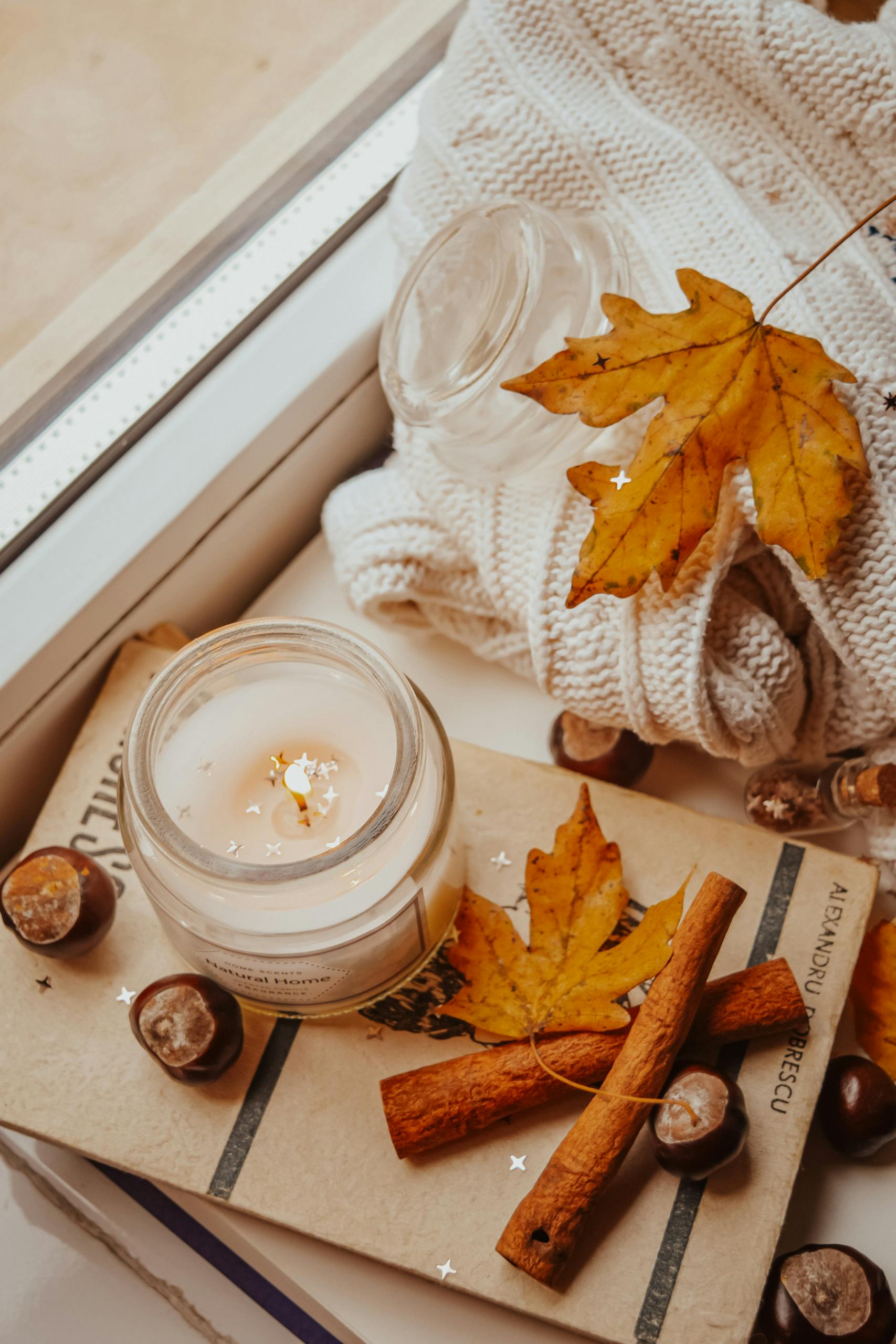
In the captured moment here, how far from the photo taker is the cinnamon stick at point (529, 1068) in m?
0.54

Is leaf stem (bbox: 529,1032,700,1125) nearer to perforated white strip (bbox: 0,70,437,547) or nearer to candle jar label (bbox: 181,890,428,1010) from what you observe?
candle jar label (bbox: 181,890,428,1010)

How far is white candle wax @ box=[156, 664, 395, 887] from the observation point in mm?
549

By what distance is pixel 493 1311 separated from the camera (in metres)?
0.55

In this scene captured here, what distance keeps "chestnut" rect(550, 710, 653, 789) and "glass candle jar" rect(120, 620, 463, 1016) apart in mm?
102

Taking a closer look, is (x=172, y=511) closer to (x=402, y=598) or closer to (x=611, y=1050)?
(x=402, y=598)

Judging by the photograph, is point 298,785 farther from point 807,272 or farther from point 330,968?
point 807,272

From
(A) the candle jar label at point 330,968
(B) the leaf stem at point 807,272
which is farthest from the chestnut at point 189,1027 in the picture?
(B) the leaf stem at point 807,272

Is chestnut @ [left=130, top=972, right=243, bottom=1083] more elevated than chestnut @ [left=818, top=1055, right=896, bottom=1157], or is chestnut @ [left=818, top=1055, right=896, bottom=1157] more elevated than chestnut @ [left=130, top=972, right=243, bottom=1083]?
chestnut @ [left=818, top=1055, right=896, bottom=1157]

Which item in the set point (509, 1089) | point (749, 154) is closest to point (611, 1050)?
point (509, 1089)

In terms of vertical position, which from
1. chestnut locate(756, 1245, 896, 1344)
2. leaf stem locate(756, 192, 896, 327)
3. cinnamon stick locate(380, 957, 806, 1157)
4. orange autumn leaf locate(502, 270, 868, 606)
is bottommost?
chestnut locate(756, 1245, 896, 1344)

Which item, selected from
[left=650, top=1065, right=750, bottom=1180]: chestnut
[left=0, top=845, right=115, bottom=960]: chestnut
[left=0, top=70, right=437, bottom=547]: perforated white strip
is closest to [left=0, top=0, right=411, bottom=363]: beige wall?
[left=0, top=70, right=437, bottom=547]: perforated white strip

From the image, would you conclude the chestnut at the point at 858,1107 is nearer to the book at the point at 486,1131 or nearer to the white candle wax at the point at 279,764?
the book at the point at 486,1131

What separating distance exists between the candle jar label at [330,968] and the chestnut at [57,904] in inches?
2.6

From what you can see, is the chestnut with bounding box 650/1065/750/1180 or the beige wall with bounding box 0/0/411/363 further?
the beige wall with bounding box 0/0/411/363
